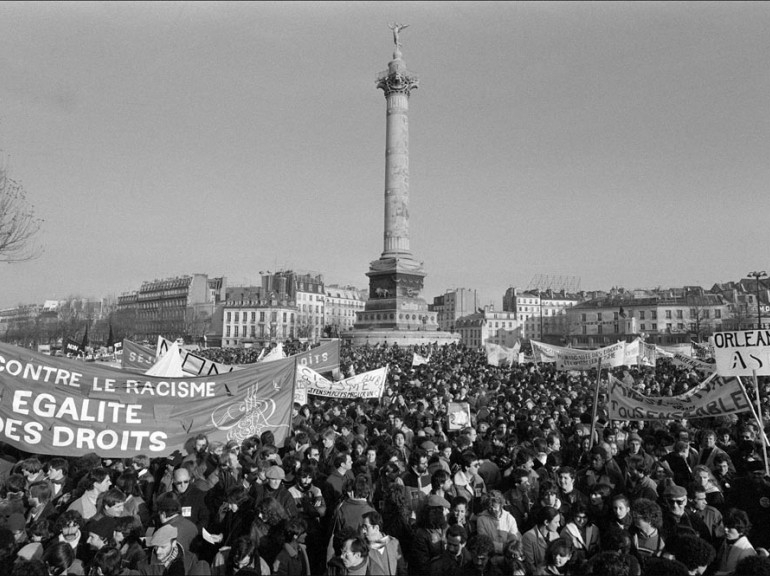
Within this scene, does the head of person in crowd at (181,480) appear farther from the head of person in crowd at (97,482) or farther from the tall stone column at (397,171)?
the tall stone column at (397,171)

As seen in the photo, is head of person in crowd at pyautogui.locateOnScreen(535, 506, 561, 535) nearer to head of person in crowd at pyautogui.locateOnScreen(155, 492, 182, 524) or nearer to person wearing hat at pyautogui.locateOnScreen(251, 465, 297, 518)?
person wearing hat at pyautogui.locateOnScreen(251, 465, 297, 518)

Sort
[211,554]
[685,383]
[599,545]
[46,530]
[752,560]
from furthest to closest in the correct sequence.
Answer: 1. [685,383]
2. [211,554]
3. [599,545]
4. [46,530]
5. [752,560]

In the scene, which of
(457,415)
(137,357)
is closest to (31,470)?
(457,415)

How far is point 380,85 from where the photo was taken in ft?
191

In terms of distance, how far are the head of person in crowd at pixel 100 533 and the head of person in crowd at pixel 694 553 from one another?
4.08 metres

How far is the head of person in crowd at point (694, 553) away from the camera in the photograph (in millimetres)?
3961


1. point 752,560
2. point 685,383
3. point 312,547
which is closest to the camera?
point 752,560

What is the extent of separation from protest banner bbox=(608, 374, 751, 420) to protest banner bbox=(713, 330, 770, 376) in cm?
72

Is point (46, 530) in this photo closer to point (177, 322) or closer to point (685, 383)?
point (685, 383)

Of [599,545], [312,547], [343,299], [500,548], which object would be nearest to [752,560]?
[599,545]

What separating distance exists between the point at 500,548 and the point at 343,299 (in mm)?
122707

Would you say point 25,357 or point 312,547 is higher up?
point 25,357

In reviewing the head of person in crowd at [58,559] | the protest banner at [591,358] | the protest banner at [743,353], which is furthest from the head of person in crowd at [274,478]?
the protest banner at [591,358]

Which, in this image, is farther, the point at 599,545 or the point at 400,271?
the point at 400,271
